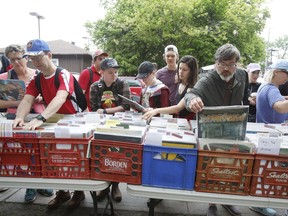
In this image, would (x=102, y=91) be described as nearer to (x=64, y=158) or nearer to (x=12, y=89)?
(x=12, y=89)

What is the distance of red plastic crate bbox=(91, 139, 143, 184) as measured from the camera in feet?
5.38

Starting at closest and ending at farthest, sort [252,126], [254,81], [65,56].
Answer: [252,126] → [254,81] → [65,56]

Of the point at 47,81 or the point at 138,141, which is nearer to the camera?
the point at 138,141

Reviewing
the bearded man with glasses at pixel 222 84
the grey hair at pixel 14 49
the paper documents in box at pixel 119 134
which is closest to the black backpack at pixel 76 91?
the grey hair at pixel 14 49

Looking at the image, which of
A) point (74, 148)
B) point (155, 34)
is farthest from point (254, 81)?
point (155, 34)

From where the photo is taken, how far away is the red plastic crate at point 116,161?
1640 mm

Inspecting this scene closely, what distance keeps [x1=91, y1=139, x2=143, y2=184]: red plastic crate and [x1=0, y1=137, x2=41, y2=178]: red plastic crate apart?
43 cm

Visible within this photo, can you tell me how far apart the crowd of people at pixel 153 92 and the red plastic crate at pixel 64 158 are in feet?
0.81

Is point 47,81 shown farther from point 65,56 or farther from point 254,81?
point 65,56

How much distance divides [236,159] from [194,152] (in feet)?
0.91

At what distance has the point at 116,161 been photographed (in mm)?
1670

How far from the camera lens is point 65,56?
73.2ft

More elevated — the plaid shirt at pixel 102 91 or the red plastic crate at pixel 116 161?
the plaid shirt at pixel 102 91

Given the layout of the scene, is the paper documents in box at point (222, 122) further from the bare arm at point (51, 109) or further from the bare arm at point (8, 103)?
the bare arm at point (8, 103)
